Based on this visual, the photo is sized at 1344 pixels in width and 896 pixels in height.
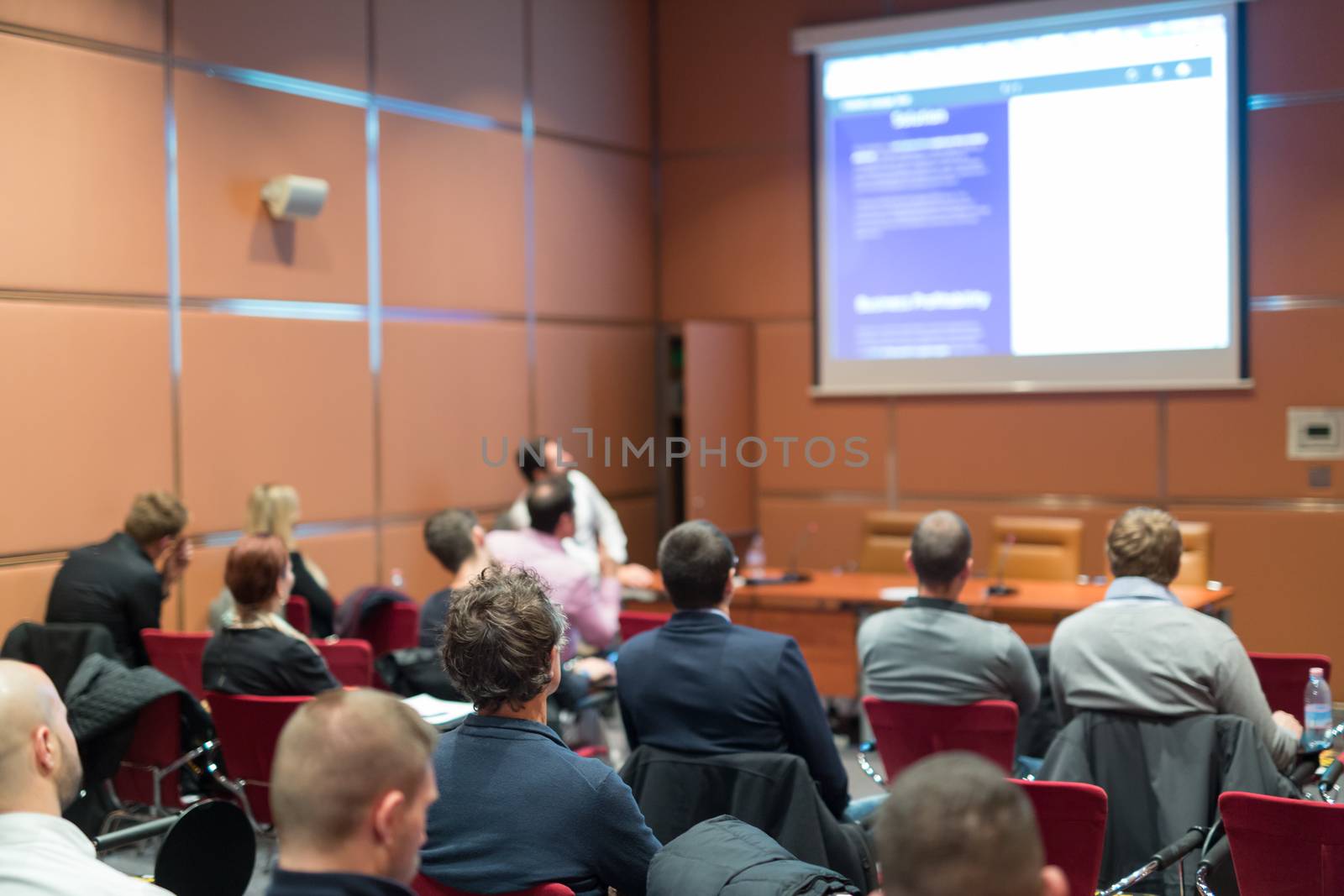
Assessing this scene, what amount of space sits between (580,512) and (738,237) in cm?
249

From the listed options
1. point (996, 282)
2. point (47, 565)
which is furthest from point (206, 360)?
point (996, 282)

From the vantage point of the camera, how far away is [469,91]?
736 centimetres

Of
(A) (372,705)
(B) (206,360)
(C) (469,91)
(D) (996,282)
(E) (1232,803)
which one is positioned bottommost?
(E) (1232,803)

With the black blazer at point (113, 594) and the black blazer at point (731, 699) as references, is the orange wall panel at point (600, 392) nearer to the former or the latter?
the black blazer at point (113, 594)

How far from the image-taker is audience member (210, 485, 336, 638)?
5164 millimetres

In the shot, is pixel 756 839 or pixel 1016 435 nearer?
pixel 756 839

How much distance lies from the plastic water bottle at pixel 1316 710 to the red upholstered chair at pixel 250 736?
2.86 meters

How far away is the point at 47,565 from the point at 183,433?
0.86 metres

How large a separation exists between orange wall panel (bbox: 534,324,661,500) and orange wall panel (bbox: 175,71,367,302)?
1537 mm

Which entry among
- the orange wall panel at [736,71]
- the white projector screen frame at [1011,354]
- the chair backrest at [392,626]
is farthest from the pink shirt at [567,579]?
the orange wall panel at [736,71]

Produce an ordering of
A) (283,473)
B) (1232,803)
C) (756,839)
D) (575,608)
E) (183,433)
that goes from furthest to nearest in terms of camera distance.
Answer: (283,473)
(183,433)
(575,608)
(1232,803)
(756,839)

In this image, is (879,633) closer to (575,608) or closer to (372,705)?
(575,608)

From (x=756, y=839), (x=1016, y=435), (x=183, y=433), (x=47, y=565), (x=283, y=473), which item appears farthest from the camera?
(x=1016, y=435)

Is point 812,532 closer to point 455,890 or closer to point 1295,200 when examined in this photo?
point 1295,200
